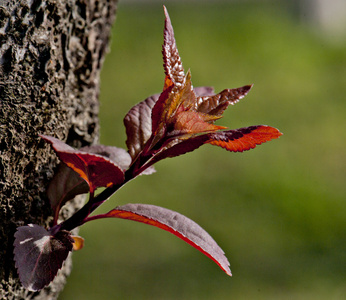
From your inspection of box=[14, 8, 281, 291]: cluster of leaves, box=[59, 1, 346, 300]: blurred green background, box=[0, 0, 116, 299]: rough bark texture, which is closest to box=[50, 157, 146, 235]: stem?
box=[14, 8, 281, 291]: cluster of leaves

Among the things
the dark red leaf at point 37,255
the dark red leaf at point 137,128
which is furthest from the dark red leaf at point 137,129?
the dark red leaf at point 37,255

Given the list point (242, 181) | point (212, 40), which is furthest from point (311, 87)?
point (242, 181)

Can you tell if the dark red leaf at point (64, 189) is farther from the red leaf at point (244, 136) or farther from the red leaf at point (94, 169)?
the red leaf at point (244, 136)

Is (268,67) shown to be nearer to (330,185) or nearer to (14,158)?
(330,185)

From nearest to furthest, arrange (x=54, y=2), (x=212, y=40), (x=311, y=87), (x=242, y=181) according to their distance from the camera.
Answer: (x=54, y=2)
(x=242, y=181)
(x=311, y=87)
(x=212, y=40)

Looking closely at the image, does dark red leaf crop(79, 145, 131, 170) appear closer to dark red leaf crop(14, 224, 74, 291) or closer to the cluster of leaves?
the cluster of leaves

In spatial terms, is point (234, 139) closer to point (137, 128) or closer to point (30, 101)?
point (137, 128)
